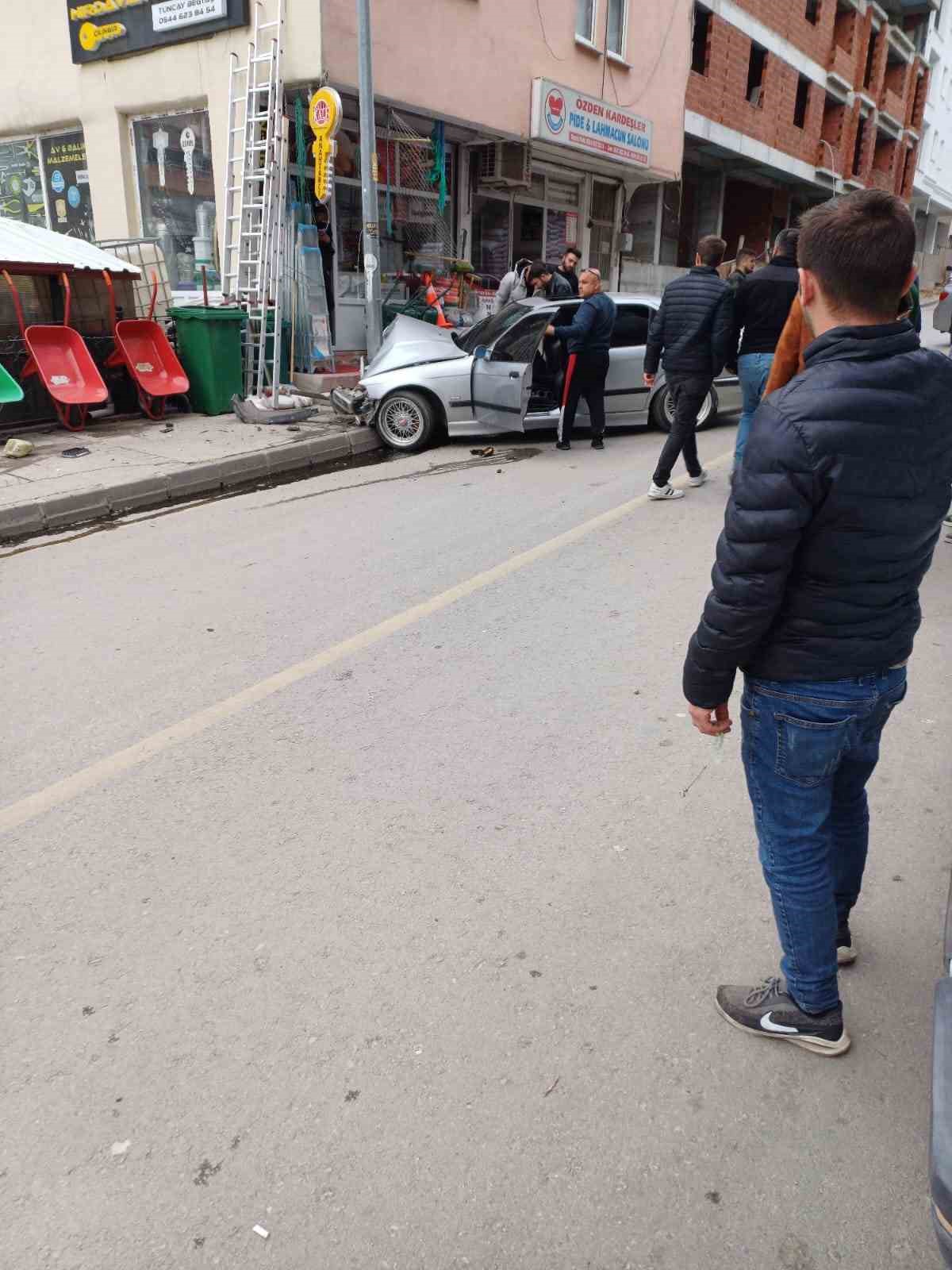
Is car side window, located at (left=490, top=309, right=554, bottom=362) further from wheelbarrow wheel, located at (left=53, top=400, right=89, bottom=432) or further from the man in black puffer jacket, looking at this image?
the man in black puffer jacket

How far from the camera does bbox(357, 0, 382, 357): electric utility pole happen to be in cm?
1067

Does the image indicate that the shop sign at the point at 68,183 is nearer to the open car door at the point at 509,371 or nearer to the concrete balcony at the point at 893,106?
the open car door at the point at 509,371

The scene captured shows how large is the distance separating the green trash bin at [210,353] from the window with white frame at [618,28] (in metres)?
10.7

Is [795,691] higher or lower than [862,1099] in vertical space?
higher

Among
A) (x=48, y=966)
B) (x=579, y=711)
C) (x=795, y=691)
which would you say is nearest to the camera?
A: (x=795, y=691)

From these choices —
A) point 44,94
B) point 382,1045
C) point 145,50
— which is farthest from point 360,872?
point 44,94

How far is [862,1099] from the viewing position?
2.12 m

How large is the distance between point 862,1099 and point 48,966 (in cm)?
208

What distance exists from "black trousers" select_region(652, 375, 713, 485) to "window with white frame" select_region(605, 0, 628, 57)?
1320 centimetres

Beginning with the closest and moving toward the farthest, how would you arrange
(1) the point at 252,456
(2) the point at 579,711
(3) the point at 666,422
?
1. (2) the point at 579,711
2. (1) the point at 252,456
3. (3) the point at 666,422

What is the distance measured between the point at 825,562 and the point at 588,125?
653 inches

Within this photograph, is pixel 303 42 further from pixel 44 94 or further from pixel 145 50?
pixel 44 94

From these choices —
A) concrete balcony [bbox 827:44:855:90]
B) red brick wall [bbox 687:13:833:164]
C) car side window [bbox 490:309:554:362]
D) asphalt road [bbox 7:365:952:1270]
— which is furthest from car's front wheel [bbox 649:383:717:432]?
concrete balcony [bbox 827:44:855:90]

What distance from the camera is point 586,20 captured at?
54.1 feet
